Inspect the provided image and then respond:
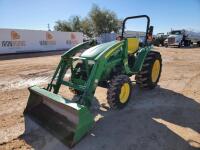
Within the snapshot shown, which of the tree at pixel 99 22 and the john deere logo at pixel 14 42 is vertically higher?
the tree at pixel 99 22

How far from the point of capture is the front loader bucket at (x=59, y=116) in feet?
10.5

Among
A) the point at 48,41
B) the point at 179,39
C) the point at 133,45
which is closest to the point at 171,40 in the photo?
the point at 179,39

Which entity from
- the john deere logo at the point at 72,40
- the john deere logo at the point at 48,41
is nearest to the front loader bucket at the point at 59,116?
the john deere logo at the point at 48,41

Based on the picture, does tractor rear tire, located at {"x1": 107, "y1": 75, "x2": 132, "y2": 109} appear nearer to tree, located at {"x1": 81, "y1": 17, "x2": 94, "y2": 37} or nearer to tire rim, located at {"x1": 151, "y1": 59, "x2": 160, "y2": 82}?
tire rim, located at {"x1": 151, "y1": 59, "x2": 160, "y2": 82}

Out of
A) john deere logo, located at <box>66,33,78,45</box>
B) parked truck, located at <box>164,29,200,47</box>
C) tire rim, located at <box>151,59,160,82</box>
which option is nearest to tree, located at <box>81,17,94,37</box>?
john deere logo, located at <box>66,33,78,45</box>

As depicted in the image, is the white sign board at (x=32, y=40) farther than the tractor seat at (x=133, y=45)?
Yes

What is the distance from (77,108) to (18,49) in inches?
684

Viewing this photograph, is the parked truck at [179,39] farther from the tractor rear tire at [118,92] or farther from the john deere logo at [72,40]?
the tractor rear tire at [118,92]

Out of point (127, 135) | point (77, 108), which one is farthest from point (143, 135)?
point (77, 108)

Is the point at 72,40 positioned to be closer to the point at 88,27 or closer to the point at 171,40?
the point at 171,40

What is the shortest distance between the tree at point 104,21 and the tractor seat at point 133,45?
4209cm

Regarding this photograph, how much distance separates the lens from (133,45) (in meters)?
5.59

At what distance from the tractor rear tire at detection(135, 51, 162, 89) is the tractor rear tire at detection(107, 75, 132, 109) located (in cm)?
106

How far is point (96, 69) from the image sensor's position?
3916mm
